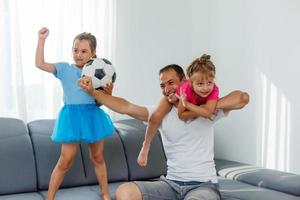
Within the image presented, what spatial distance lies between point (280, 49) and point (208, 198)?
4.53 ft

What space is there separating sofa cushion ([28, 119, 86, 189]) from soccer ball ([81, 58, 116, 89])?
72 centimetres

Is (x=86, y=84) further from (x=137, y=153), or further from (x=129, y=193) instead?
(x=137, y=153)

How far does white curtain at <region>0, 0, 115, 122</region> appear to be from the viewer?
9.83 feet

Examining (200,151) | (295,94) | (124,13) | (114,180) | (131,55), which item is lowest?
(114,180)

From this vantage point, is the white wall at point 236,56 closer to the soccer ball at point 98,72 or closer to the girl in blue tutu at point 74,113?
the girl in blue tutu at point 74,113

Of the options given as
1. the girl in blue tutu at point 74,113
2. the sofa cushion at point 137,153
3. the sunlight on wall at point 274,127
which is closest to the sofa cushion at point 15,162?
the girl in blue tutu at point 74,113

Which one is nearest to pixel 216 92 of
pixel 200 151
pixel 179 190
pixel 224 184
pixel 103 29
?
pixel 200 151

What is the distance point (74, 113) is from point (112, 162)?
62 cm

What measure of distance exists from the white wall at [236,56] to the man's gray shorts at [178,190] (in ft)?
3.32

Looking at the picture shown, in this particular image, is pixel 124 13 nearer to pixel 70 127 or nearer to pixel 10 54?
pixel 10 54

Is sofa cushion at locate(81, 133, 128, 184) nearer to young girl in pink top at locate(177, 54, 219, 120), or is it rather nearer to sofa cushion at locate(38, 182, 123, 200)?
sofa cushion at locate(38, 182, 123, 200)

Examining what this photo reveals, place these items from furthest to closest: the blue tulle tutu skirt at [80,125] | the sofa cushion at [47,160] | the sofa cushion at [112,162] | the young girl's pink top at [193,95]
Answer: the sofa cushion at [112,162] < the sofa cushion at [47,160] < the blue tulle tutu skirt at [80,125] < the young girl's pink top at [193,95]

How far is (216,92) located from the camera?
7.25 ft

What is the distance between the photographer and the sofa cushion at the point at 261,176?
2559 millimetres
